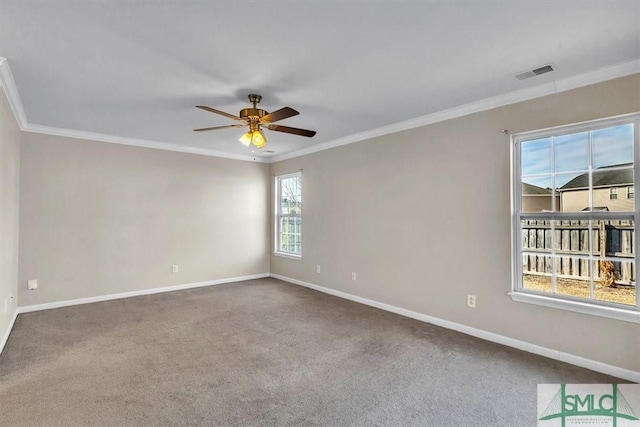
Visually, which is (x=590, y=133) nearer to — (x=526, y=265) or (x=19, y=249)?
(x=526, y=265)

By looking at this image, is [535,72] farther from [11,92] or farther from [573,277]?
[11,92]

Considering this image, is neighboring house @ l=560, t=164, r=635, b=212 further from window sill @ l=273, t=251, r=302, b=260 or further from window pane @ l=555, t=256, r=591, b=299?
window sill @ l=273, t=251, r=302, b=260

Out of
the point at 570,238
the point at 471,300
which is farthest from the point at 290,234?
the point at 570,238

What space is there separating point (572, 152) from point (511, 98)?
74 cm

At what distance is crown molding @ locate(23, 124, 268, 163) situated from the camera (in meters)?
4.21

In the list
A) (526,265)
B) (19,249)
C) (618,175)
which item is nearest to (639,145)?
(618,175)

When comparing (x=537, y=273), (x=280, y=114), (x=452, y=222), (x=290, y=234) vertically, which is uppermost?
(x=280, y=114)

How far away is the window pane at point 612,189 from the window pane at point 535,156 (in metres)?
0.39

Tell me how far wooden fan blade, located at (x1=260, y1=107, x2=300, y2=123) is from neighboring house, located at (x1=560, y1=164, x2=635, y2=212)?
99.6 inches

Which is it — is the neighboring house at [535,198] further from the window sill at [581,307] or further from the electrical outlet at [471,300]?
the electrical outlet at [471,300]

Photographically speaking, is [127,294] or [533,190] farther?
[127,294]

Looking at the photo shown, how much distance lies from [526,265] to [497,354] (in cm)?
90

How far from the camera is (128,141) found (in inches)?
191

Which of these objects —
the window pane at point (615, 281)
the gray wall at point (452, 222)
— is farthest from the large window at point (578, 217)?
the gray wall at point (452, 222)
